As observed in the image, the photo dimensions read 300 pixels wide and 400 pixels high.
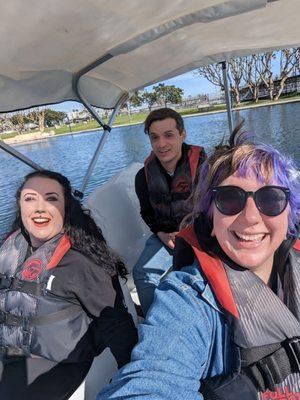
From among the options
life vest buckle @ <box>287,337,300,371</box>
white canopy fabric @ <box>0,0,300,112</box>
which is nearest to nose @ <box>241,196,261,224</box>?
life vest buckle @ <box>287,337,300,371</box>

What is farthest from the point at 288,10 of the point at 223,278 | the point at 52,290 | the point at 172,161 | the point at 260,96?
the point at 260,96

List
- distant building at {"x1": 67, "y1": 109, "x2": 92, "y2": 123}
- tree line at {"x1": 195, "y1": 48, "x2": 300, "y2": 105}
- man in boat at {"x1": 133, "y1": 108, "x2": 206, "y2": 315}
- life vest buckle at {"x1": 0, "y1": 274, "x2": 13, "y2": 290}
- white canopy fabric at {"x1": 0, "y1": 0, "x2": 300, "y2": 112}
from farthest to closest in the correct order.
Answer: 1. distant building at {"x1": 67, "y1": 109, "x2": 92, "y2": 123}
2. tree line at {"x1": 195, "y1": 48, "x2": 300, "y2": 105}
3. man in boat at {"x1": 133, "y1": 108, "x2": 206, "y2": 315}
4. life vest buckle at {"x1": 0, "y1": 274, "x2": 13, "y2": 290}
5. white canopy fabric at {"x1": 0, "y1": 0, "x2": 300, "y2": 112}

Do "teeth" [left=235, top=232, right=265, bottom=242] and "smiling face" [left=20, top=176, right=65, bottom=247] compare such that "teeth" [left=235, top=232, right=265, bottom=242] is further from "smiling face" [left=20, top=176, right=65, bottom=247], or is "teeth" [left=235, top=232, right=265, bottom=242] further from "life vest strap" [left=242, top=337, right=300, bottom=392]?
"smiling face" [left=20, top=176, right=65, bottom=247]

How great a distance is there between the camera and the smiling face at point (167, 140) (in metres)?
2.64

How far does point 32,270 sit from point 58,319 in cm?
27

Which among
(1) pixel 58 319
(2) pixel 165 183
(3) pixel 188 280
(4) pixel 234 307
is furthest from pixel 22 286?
(2) pixel 165 183

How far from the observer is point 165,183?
2721 mm

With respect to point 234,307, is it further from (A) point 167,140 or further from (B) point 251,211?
(A) point 167,140

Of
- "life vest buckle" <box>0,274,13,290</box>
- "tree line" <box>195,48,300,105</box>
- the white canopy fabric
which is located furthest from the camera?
"tree line" <box>195,48,300,105</box>

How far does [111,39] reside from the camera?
2082mm

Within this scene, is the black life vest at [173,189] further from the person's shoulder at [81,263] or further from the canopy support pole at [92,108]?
the person's shoulder at [81,263]

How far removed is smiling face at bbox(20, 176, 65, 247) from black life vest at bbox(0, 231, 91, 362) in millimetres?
137

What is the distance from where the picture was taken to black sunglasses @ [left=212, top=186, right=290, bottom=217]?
1127mm

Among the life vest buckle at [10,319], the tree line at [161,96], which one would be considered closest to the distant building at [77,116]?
the tree line at [161,96]
